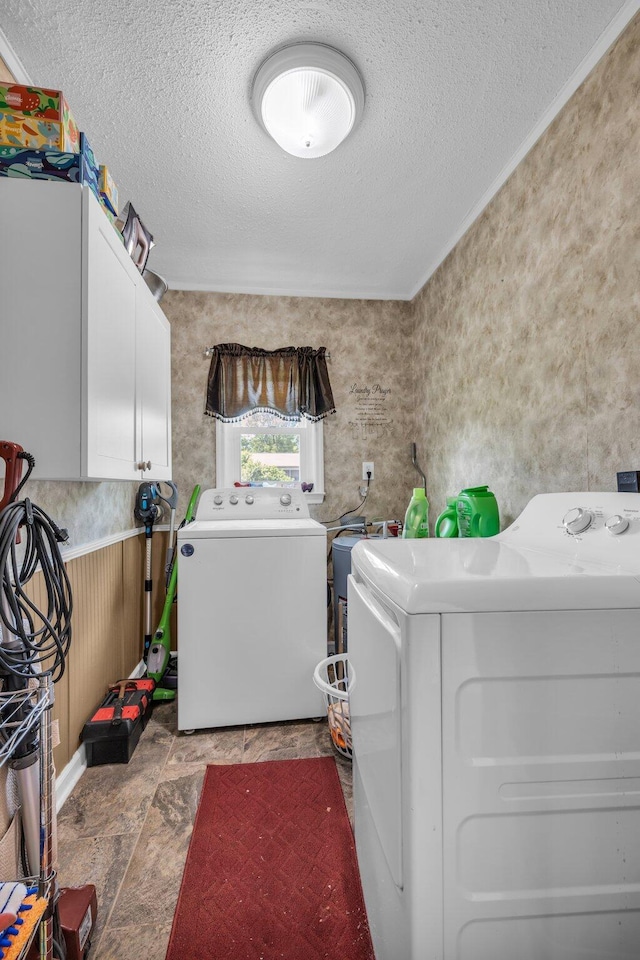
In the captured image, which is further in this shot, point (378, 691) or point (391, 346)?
point (391, 346)

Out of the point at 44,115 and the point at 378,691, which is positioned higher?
the point at 44,115

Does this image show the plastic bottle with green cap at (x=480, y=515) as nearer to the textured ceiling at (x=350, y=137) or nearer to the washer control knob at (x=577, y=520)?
the washer control knob at (x=577, y=520)

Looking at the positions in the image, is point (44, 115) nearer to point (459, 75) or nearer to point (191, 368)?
point (459, 75)

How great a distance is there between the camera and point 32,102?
3.89 ft

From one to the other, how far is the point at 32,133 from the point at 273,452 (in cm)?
215

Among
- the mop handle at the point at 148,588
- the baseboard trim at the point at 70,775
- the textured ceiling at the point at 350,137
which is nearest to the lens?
the textured ceiling at the point at 350,137

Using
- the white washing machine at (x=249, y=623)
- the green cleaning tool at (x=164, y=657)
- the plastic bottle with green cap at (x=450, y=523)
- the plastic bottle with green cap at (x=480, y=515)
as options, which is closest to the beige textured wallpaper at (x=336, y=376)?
the green cleaning tool at (x=164, y=657)

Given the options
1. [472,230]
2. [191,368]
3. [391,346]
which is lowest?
[191,368]

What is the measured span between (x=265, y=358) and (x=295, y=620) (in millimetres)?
1758

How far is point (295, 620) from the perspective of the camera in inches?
85.8

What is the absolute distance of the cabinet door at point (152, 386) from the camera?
1.80m

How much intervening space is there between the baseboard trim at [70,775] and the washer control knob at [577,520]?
75.2 inches

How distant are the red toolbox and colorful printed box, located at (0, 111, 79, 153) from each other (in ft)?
6.60

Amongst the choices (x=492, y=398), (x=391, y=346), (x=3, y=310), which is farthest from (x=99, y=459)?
(x=391, y=346)
